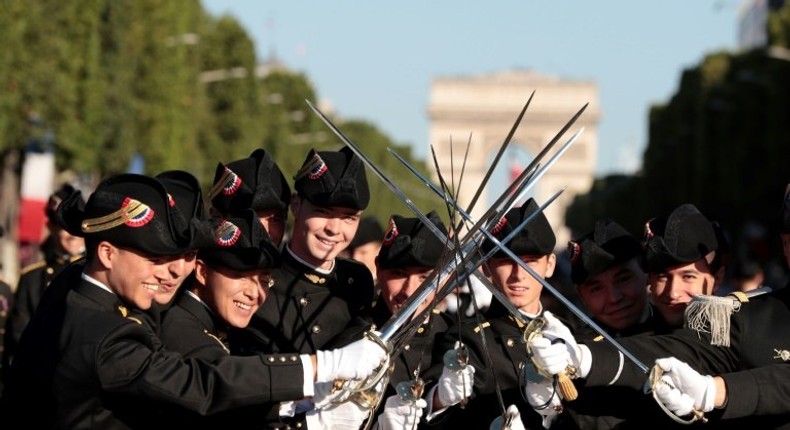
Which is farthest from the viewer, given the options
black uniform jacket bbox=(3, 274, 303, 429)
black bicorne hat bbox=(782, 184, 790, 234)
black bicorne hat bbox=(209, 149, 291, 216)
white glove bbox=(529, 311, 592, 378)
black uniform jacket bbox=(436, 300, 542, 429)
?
black bicorne hat bbox=(209, 149, 291, 216)

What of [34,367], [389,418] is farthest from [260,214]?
[34,367]

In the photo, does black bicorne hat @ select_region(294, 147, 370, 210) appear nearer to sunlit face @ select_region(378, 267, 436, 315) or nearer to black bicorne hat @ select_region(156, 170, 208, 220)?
sunlit face @ select_region(378, 267, 436, 315)

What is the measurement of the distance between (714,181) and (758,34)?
60661 millimetres

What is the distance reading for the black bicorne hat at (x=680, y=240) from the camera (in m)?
7.75

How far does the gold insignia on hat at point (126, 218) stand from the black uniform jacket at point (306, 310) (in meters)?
1.41

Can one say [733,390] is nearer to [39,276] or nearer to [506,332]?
[506,332]

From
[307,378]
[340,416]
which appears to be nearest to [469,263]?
[340,416]

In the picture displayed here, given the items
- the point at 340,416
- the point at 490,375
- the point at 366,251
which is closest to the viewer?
the point at 340,416

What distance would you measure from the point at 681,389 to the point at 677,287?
1.65 metres

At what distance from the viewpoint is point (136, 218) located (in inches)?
242

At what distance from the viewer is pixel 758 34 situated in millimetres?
121062

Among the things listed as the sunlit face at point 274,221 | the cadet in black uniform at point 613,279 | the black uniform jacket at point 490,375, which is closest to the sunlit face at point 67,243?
the sunlit face at point 274,221

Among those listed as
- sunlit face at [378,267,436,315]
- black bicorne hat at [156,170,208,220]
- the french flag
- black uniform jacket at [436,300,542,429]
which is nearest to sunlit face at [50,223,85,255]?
sunlit face at [378,267,436,315]

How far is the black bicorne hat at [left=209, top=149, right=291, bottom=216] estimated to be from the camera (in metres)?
8.45
